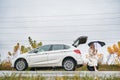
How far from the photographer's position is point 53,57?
17125 millimetres

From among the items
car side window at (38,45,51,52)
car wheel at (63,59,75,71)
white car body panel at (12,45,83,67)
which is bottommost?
car wheel at (63,59,75,71)

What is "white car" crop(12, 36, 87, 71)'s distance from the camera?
54.3 feet

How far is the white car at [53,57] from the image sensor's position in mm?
16552

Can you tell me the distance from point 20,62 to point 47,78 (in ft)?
35.9

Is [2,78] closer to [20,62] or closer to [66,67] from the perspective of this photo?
[66,67]

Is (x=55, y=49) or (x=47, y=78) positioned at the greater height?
(x=55, y=49)

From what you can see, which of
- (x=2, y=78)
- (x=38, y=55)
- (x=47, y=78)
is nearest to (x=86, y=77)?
(x=47, y=78)

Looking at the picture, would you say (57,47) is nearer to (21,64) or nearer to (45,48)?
(45,48)

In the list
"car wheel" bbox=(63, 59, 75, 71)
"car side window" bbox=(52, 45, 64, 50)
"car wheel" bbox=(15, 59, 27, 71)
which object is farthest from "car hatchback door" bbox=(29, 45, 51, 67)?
"car wheel" bbox=(63, 59, 75, 71)

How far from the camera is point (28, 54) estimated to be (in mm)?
18109

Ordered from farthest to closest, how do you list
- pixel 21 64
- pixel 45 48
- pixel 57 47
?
pixel 21 64 → pixel 45 48 → pixel 57 47

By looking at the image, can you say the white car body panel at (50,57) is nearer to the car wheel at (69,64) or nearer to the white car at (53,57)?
the white car at (53,57)

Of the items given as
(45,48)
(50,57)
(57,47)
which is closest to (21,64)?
(45,48)

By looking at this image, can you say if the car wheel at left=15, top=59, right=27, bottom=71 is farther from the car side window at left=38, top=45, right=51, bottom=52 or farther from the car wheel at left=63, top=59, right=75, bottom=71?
the car wheel at left=63, top=59, right=75, bottom=71
